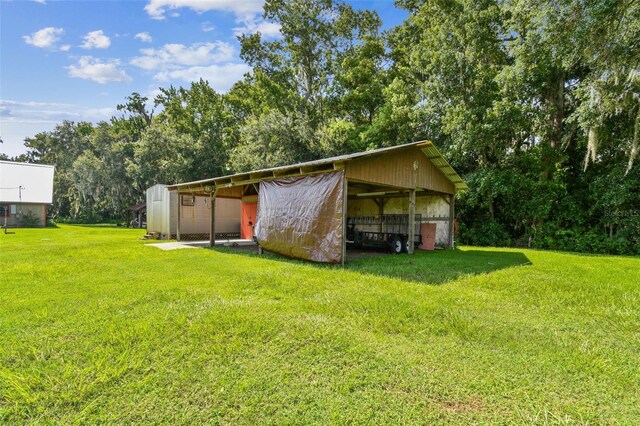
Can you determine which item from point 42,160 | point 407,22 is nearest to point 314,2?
point 407,22

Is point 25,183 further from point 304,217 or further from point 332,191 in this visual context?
point 332,191

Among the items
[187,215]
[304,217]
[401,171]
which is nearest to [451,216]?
[401,171]

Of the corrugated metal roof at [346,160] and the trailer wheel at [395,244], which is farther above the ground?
the corrugated metal roof at [346,160]

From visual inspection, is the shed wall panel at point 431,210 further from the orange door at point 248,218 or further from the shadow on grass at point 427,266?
the orange door at point 248,218

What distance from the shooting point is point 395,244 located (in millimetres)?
11117

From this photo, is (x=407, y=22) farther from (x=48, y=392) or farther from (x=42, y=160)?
(x=42, y=160)

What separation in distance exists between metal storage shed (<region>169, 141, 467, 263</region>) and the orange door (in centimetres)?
351

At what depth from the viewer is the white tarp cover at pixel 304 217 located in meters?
8.18

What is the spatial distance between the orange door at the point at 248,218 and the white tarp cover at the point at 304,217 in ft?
19.4

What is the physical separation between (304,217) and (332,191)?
1169 millimetres

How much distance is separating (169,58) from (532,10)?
14.7m

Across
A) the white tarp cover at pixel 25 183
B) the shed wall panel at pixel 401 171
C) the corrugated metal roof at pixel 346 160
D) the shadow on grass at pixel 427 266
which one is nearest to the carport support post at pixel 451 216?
the corrugated metal roof at pixel 346 160

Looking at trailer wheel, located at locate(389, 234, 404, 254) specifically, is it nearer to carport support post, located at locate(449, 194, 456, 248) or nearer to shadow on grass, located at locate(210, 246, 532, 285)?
shadow on grass, located at locate(210, 246, 532, 285)

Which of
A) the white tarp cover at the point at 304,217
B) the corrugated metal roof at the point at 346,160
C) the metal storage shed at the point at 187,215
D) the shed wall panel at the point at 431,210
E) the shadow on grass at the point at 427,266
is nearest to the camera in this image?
the shadow on grass at the point at 427,266
